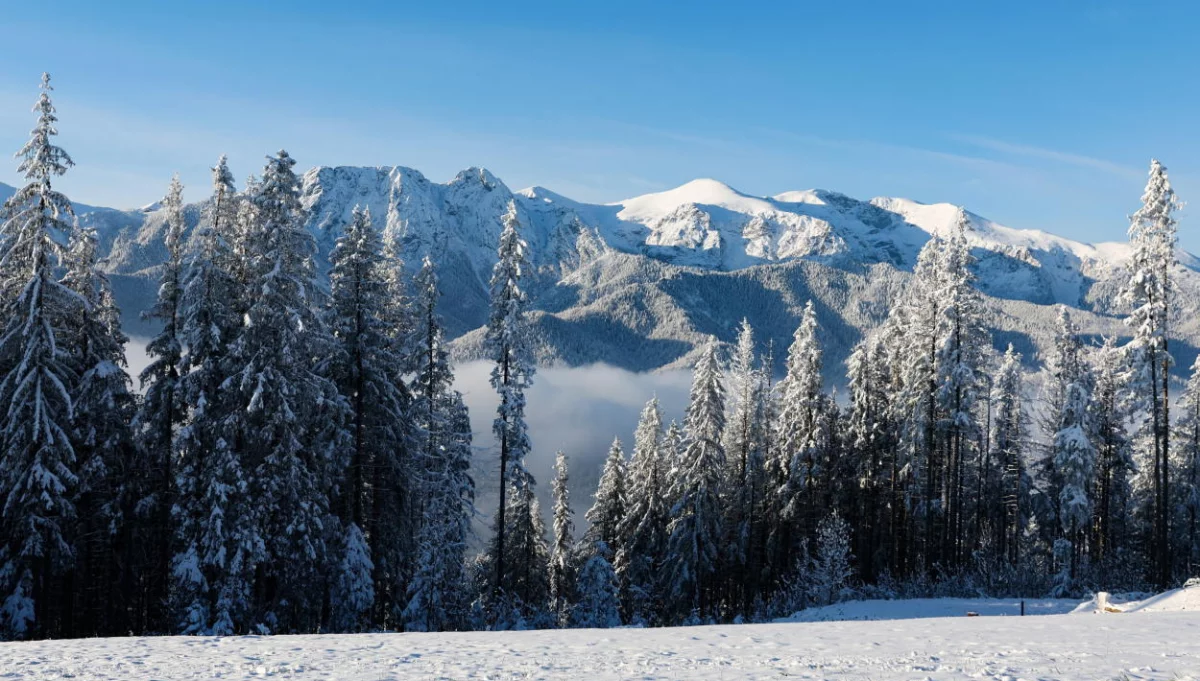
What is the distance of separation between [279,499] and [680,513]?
21482 millimetres

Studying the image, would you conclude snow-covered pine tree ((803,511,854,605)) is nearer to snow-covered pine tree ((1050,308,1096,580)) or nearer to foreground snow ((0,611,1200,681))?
snow-covered pine tree ((1050,308,1096,580))

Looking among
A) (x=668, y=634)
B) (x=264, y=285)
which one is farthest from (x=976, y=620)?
(x=264, y=285)

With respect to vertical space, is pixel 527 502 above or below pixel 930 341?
below

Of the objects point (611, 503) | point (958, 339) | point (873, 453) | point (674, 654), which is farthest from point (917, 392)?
point (674, 654)

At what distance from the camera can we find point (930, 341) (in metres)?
33.3

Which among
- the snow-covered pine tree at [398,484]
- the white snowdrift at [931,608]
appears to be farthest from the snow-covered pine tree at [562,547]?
the white snowdrift at [931,608]

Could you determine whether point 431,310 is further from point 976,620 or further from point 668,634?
point 976,620

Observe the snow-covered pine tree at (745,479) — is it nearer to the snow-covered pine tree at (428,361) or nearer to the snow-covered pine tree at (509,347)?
the snow-covered pine tree at (509,347)

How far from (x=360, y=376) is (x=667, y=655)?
52.8 ft

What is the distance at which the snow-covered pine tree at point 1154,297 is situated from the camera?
92.1 feet

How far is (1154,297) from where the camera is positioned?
28.4m

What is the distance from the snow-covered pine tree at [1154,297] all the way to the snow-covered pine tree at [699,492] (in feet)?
55.1

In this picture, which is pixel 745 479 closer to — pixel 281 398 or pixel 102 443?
pixel 281 398

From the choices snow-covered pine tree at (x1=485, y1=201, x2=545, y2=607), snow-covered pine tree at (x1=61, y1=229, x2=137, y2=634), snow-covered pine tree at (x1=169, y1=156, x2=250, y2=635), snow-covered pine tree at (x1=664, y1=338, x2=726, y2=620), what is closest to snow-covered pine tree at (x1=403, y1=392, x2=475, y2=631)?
snow-covered pine tree at (x1=485, y1=201, x2=545, y2=607)
